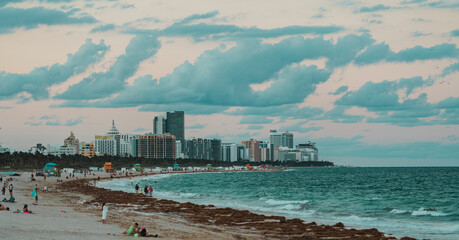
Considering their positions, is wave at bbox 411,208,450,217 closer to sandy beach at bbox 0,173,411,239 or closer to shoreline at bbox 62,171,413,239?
shoreline at bbox 62,171,413,239

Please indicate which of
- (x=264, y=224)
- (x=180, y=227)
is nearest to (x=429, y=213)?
(x=264, y=224)

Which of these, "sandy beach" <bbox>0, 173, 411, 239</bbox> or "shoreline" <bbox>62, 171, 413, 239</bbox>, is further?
"shoreline" <bbox>62, 171, 413, 239</bbox>

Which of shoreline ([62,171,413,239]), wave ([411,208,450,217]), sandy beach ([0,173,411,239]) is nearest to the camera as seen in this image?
sandy beach ([0,173,411,239])

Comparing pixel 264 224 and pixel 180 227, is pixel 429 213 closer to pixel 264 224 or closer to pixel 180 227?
pixel 264 224

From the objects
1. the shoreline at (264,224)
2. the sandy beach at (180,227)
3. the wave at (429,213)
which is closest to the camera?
the sandy beach at (180,227)

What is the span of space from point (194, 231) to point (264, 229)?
471 centimetres

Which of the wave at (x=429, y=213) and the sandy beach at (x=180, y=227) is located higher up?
the sandy beach at (x=180, y=227)

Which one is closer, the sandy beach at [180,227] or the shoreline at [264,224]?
the sandy beach at [180,227]

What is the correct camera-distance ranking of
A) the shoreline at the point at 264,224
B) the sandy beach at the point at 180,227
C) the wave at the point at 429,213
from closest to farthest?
the sandy beach at the point at 180,227 < the shoreline at the point at 264,224 < the wave at the point at 429,213

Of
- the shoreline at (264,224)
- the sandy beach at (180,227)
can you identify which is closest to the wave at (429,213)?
the shoreline at (264,224)

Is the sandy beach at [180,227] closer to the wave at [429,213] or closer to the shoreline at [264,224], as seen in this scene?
the shoreline at [264,224]

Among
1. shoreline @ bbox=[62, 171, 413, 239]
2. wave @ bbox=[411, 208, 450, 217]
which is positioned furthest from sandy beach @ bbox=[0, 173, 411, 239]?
wave @ bbox=[411, 208, 450, 217]

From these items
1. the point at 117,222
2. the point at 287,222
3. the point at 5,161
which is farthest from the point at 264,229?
the point at 5,161

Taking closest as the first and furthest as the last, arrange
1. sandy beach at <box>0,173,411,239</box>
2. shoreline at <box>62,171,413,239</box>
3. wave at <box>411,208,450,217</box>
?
sandy beach at <box>0,173,411,239</box>
shoreline at <box>62,171,413,239</box>
wave at <box>411,208,450,217</box>
